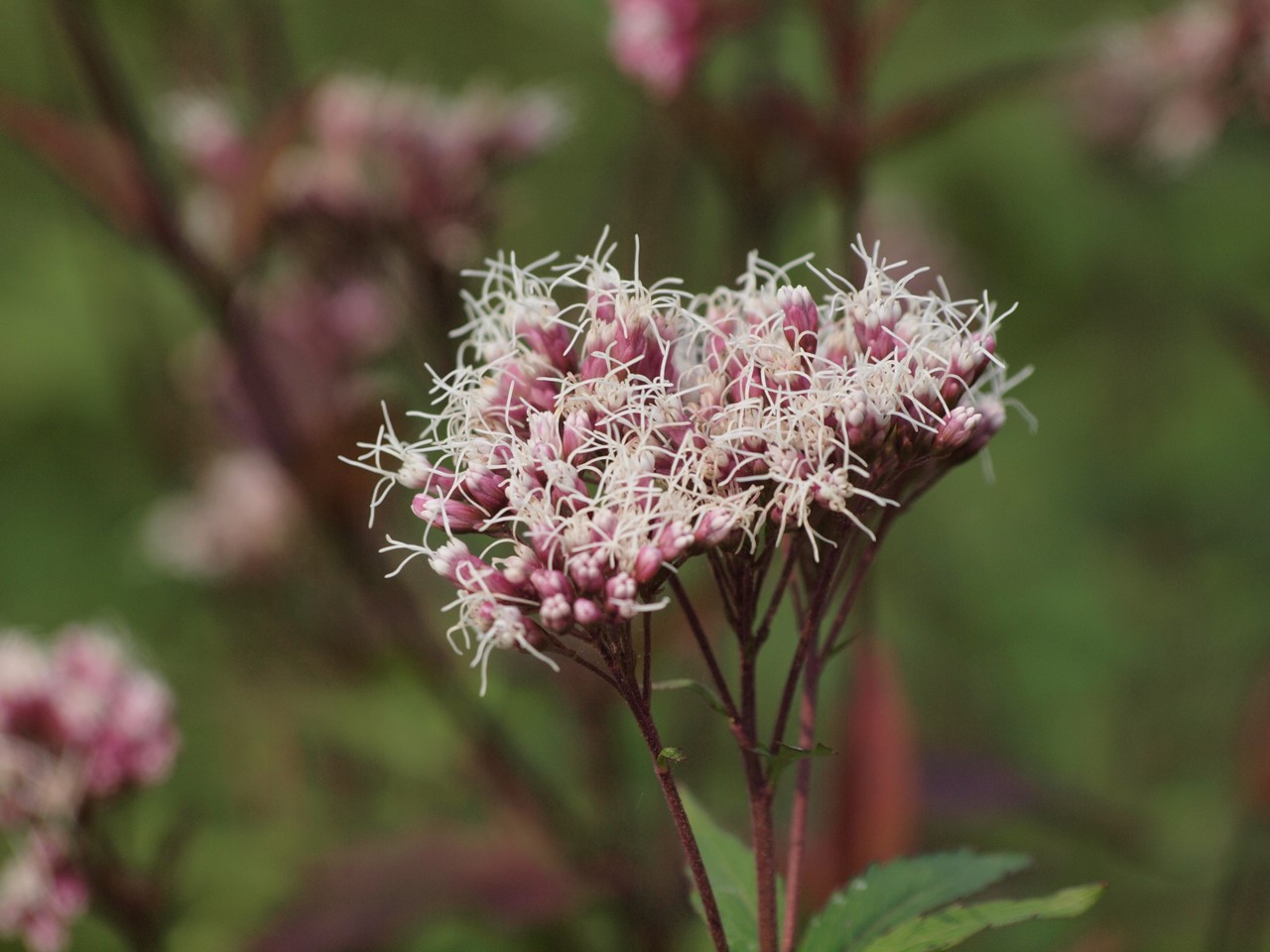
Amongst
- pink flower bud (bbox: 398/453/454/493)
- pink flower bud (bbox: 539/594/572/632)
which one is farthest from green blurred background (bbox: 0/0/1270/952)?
pink flower bud (bbox: 539/594/572/632)

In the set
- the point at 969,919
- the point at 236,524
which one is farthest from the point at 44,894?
the point at 236,524

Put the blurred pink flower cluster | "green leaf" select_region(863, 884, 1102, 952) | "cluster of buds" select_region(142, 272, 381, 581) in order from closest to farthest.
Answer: "green leaf" select_region(863, 884, 1102, 952), the blurred pink flower cluster, "cluster of buds" select_region(142, 272, 381, 581)

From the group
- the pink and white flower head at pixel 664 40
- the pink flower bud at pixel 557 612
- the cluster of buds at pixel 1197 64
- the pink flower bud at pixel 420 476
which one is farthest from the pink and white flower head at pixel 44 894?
the cluster of buds at pixel 1197 64

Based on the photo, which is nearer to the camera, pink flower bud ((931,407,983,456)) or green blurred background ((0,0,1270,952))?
pink flower bud ((931,407,983,456))

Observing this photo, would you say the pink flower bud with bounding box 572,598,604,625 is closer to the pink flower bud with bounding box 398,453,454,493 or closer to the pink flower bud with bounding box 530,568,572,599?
the pink flower bud with bounding box 530,568,572,599

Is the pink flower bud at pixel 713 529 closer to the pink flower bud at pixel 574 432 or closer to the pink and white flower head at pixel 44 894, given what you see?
the pink flower bud at pixel 574 432

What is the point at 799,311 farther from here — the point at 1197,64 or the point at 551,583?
the point at 1197,64

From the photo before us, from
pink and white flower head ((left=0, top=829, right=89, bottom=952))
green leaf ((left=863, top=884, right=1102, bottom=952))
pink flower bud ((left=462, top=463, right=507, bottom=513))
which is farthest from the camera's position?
pink and white flower head ((left=0, top=829, right=89, bottom=952))
